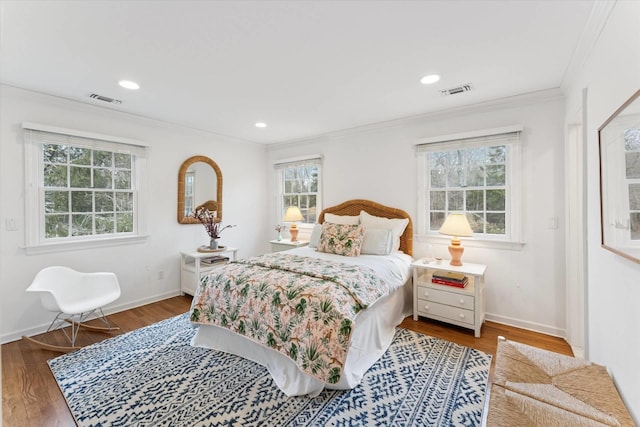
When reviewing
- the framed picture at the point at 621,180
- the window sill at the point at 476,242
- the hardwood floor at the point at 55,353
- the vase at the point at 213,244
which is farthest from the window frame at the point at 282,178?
the framed picture at the point at 621,180

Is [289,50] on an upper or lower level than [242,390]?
upper

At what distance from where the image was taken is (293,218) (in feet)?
15.7

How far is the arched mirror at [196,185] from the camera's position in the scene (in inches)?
169

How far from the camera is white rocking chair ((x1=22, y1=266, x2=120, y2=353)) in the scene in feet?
9.00

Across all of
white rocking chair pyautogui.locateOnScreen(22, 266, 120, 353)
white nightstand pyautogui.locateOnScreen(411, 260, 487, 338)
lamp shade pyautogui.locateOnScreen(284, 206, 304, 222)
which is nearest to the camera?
white rocking chair pyautogui.locateOnScreen(22, 266, 120, 353)

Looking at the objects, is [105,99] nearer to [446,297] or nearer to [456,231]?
[456,231]

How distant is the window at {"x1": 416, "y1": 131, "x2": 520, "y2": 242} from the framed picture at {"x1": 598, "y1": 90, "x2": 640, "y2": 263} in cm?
150

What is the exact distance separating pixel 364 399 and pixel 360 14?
250 cm

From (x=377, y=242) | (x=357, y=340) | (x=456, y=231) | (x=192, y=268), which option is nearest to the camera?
(x=357, y=340)

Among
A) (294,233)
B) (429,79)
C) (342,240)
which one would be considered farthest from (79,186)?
(429,79)

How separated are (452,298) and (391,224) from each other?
1.12m

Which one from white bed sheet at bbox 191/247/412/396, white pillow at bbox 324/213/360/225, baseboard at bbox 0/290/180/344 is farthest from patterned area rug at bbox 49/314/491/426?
white pillow at bbox 324/213/360/225

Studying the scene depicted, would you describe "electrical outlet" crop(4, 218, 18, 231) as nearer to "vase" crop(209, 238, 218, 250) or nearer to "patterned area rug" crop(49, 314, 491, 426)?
"patterned area rug" crop(49, 314, 491, 426)

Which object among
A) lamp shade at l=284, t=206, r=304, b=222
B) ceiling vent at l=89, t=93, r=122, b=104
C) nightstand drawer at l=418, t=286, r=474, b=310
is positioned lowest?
nightstand drawer at l=418, t=286, r=474, b=310
